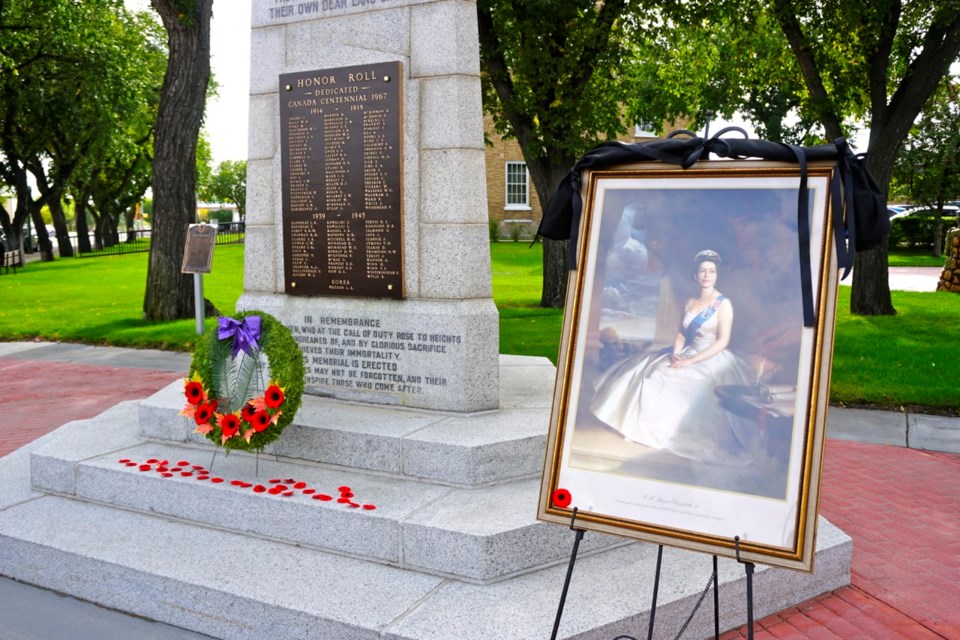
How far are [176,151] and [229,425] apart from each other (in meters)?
11.2

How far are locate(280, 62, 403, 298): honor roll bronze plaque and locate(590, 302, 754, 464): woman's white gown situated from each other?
3257 millimetres

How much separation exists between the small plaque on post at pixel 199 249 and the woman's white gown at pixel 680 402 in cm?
714

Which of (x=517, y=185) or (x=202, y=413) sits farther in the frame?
(x=517, y=185)

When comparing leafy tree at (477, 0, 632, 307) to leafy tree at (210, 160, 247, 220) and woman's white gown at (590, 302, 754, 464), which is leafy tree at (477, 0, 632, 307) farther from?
leafy tree at (210, 160, 247, 220)

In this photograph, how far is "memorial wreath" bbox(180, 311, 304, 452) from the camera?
562cm

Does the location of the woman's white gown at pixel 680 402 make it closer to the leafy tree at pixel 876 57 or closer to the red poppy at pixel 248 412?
the red poppy at pixel 248 412

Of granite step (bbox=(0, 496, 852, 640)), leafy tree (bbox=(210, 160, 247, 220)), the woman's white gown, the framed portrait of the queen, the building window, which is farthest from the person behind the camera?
leafy tree (bbox=(210, 160, 247, 220))

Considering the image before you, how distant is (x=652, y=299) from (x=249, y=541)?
3.07 meters

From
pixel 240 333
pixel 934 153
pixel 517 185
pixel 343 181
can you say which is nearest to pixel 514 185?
pixel 517 185

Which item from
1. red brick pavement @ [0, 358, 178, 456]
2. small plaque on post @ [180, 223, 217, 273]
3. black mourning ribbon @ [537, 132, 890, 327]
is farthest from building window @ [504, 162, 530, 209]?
black mourning ribbon @ [537, 132, 890, 327]

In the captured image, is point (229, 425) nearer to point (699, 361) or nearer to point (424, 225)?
point (424, 225)

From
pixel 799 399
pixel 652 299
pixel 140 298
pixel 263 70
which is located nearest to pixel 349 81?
pixel 263 70

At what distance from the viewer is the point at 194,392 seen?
5742 millimetres

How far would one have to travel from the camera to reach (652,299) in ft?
12.0
